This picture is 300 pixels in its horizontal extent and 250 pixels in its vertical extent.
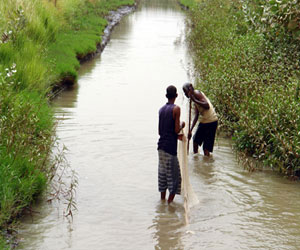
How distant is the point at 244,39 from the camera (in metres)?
14.9

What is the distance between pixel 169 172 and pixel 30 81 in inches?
205

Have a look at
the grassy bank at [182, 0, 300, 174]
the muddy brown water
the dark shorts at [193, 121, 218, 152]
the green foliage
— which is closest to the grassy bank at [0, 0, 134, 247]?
the muddy brown water

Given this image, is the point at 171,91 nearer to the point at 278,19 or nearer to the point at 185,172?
the point at 185,172

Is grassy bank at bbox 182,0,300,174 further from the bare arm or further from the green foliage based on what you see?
the bare arm

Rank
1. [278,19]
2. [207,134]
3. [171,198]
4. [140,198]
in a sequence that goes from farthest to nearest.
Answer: [278,19] → [207,134] → [140,198] → [171,198]

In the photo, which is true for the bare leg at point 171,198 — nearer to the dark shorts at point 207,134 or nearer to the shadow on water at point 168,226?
the shadow on water at point 168,226

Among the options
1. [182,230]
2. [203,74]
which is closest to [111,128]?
[203,74]

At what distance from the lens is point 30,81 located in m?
11.6

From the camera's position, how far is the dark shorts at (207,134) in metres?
9.75

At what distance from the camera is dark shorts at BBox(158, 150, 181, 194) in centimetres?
750

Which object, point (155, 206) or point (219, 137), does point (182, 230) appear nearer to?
point (155, 206)

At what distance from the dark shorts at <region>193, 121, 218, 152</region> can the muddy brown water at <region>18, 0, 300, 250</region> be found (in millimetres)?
297

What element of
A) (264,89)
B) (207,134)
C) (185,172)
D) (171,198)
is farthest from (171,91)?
(264,89)

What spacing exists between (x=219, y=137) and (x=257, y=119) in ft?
6.85
